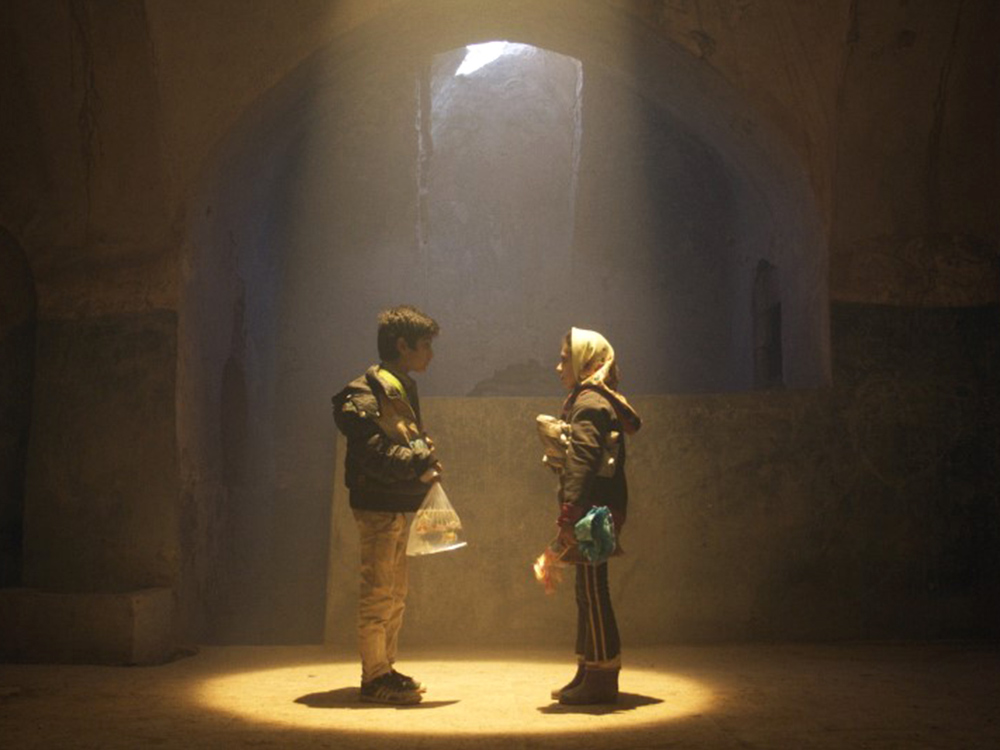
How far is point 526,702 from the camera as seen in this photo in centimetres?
507

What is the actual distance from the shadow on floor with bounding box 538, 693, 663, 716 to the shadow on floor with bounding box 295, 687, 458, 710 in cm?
50

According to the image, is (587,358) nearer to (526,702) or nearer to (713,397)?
(526,702)

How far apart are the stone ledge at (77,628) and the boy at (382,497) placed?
86.2 inches

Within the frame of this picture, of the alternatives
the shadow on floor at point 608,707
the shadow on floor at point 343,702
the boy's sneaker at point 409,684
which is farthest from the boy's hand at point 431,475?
the shadow on floor at point 608,707

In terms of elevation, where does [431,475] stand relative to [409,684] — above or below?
above

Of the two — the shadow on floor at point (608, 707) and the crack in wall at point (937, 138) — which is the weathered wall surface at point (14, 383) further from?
the crack in wall at point (937, 138)

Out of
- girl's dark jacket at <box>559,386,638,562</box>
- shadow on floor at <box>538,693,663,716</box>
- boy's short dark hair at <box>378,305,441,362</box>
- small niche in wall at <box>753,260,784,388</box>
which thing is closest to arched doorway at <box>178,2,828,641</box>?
small niche in wall at <box>753,260,784,388</box>

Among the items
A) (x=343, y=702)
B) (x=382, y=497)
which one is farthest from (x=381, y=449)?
(x=343, y=702)

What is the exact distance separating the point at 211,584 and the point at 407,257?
526cm

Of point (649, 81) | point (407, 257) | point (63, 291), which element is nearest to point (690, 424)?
point (649, 81)

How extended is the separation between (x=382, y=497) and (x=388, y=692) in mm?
885

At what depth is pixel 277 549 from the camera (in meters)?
10.3

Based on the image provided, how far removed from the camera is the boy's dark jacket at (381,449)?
4941 millimetres

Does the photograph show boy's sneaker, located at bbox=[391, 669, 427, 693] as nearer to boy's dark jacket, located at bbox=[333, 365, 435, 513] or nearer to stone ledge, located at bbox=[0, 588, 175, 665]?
boy's dark jacket, located at bbox=[333, 365, 435, 513]
